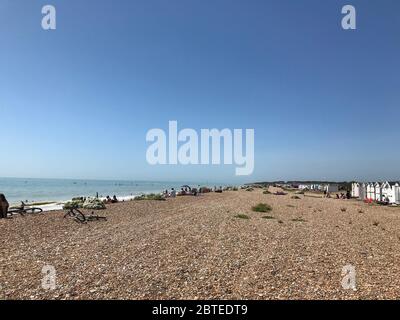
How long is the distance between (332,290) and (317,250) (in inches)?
187

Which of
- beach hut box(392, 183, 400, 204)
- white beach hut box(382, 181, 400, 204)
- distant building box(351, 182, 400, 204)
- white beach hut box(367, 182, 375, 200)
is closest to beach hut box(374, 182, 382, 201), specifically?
distant building box(351, 182, 400, 204)

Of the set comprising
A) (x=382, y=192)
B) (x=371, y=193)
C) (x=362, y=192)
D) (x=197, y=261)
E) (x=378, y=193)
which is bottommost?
(x=362, y=192)

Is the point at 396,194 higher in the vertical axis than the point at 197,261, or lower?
lower

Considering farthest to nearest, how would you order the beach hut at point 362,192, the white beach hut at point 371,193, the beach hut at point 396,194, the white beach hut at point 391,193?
the beach hut at point 362,192, the white beach hut at point 371,193, the white beach hut at point 391,193, the beach hut at point 396,194

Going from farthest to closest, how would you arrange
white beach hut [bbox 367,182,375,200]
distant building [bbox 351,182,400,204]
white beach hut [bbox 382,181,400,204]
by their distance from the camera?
white beach hut [bbox 367,182,375,200], distant building [bbox 351,182,400,204], white beach hut [bbox 382,181,400,204]

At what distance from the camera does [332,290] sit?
815 centimetres

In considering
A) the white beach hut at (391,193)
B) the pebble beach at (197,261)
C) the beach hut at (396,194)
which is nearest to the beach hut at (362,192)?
the white beach hut at (391,193)

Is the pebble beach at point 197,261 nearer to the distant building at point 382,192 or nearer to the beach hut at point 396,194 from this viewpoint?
the beach hut at point 396,194

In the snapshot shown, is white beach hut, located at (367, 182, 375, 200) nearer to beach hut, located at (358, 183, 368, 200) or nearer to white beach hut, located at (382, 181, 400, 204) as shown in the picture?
beach hut, located at (358, 183, 368, 200)

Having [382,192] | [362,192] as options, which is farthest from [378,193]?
[362,192]

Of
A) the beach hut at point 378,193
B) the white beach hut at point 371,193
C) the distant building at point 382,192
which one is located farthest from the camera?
the white beach hut at point 371,193

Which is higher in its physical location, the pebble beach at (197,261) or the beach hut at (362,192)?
the pebble beach at (197,261)

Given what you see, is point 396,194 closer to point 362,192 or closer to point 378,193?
point 378,193
